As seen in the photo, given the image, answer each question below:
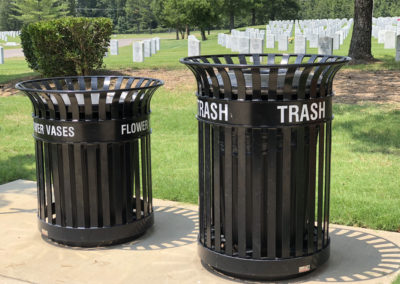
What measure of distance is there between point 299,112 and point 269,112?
17 cm

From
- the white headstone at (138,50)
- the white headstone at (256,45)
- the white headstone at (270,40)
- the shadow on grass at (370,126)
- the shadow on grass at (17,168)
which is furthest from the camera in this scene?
the white headstone at (270,40)

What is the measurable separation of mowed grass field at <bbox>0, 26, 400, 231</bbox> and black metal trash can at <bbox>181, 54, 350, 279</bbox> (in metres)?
1.39

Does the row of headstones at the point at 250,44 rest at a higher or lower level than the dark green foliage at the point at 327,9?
lower

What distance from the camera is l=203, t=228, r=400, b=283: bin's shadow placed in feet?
11.4

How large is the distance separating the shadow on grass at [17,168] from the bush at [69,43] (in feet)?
16.3

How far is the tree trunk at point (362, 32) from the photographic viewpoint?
14.5 meters

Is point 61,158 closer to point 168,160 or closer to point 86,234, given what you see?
point 86,234

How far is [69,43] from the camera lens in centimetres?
1209

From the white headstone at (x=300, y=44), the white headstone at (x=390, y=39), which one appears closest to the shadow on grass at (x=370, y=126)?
the white headstone at (x=300, y=44)

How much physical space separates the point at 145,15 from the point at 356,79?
90899 mm

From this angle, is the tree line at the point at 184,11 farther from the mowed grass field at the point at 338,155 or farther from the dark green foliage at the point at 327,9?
the mowed grass field at the point at 338,155

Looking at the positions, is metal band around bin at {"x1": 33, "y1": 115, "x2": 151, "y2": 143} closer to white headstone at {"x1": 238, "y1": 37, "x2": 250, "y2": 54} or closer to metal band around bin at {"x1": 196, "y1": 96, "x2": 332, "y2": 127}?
metal band around bin at {"x1": 196, "y1": 96, "x2": 332, "y2": 127}

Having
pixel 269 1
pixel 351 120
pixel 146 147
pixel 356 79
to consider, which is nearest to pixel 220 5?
pixel 269 1

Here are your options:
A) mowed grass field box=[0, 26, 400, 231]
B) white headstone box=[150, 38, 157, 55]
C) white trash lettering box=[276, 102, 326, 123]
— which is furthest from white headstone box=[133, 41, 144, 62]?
white trash lettering box=[276, 102, 326, 123]
